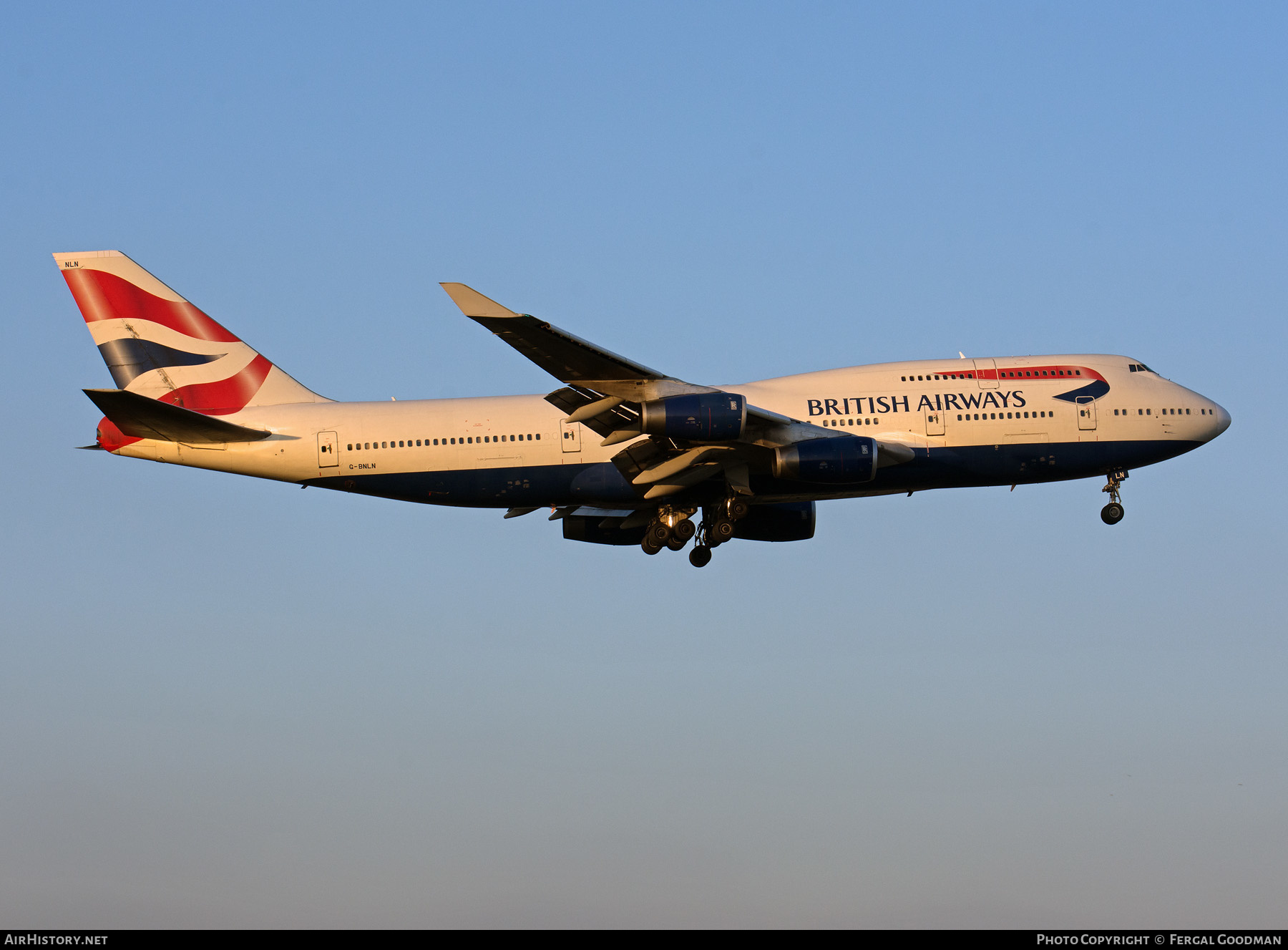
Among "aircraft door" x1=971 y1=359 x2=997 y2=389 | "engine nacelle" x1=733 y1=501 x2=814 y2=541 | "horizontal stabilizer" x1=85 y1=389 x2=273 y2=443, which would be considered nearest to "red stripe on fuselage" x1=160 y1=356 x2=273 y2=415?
"horizontal stabilizer" x1=85 y1=389 x2=273 y2=443

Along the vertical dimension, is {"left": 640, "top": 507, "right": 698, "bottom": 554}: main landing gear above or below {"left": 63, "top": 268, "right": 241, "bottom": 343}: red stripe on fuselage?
below

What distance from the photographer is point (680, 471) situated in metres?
41.2

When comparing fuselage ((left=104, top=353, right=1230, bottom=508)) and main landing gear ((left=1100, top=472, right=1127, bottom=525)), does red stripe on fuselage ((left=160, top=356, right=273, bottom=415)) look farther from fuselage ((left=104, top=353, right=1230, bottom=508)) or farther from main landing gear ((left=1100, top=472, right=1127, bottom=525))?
main landing gear ((left=1100, top=472, right=1127, bottom=525))

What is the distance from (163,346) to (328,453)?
7.07 m

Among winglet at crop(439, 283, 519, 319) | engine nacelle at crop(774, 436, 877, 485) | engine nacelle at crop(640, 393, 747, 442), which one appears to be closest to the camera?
winglet at crop(439, 283, 519, 319)

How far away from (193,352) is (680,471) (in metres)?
15.2

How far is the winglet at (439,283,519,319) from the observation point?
33344mm

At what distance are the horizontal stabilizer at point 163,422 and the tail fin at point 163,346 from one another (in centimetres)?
200

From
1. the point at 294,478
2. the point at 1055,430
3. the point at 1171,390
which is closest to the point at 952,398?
the point at 1055,430

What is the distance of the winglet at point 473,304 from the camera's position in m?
33.3

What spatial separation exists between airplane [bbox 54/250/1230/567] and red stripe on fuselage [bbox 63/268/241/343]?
0.12 meters

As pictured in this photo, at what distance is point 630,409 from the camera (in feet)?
127

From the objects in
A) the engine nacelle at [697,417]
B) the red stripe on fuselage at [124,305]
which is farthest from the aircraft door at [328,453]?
the engine nacelle at [697,417]

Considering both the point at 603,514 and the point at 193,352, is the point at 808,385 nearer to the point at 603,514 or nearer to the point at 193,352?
the point at 603,514
